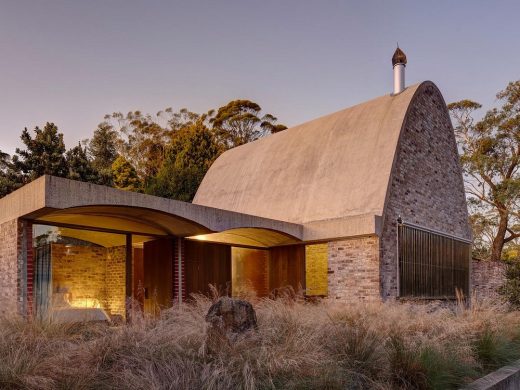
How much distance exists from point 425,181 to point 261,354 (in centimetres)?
1131

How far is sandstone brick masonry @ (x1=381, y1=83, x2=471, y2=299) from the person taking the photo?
40.7 feet

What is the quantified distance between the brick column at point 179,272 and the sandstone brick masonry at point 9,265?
11.5ft

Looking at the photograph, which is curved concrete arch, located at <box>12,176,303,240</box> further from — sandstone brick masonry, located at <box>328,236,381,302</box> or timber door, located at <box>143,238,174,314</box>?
sandstone brick masonry, located at <box>328,236,381,302</box>

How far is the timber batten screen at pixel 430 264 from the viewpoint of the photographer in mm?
12781

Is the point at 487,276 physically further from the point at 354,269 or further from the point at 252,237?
the point at 252,237

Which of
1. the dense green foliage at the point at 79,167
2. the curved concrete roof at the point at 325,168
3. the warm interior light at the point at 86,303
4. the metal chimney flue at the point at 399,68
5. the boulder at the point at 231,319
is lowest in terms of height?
the warm interior light at the point at 86,303

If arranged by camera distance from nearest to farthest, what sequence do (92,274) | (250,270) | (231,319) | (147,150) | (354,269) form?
(231,319) < (92,274) < (354,269) < (250,270) < (147,150)

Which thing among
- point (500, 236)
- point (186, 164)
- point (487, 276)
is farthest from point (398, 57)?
point (186, 164)

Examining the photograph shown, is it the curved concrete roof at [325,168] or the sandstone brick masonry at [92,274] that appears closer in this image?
the sandstone brick masonry at [92,274]

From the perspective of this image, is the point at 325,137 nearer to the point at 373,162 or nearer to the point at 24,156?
the point at 373,162

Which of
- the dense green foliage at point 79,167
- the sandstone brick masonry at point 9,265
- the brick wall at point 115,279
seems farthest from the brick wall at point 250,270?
the dense green foliage at point 79,167

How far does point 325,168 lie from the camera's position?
14.5 metres

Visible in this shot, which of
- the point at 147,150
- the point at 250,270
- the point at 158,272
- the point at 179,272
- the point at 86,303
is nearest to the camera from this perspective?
the point at 86,303

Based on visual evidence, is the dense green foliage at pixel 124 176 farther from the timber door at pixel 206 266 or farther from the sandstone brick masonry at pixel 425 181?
the sandstone brick masonry at pixel 425 181
